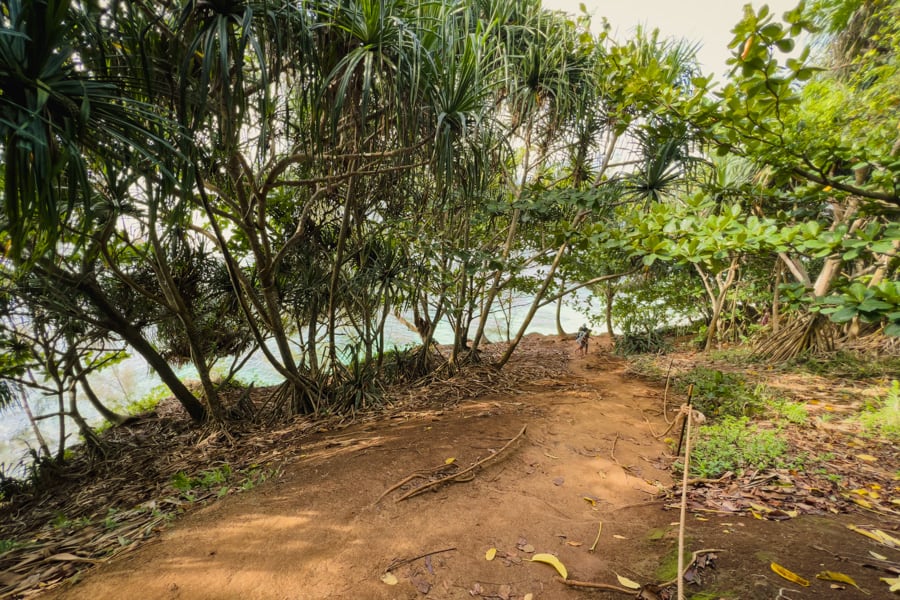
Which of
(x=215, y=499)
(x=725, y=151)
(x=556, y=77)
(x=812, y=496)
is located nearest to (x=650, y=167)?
(x=556, y=77)

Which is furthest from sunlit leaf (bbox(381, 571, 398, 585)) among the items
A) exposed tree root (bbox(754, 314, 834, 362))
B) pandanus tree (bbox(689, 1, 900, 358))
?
exposed tree root (bbox(754, 314, 834, 362))

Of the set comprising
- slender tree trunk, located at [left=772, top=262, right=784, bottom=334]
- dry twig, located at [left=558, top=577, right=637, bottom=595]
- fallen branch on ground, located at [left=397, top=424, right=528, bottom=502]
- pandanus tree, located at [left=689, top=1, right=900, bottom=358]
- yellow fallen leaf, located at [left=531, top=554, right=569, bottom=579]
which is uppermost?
pandanus tree, located at [left=689, top=1, right=900, bottom=358]

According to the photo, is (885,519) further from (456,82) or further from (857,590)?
(456,82)

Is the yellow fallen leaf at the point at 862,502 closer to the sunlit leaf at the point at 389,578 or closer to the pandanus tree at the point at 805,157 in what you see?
the pandanus tree at the point at 805,157

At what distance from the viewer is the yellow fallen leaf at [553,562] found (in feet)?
4.84

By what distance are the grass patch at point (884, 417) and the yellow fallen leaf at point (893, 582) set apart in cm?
187

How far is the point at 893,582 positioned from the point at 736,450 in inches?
52.4

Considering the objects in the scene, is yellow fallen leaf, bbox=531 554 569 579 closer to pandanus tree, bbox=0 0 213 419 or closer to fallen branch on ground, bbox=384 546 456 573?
fallen branch on ground, bbox=384 546 456 573

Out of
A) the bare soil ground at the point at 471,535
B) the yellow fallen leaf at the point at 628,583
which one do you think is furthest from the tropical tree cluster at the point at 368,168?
the yellow fallen leaf at the point at 628,583

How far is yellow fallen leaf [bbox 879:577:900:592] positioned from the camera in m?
1.10

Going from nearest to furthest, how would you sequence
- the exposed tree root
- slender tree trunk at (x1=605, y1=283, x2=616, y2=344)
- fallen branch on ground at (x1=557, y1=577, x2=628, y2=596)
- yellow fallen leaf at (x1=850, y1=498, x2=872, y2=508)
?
1. fallen branch on ground at (x1=557, y1=577, x2=628, y2=596)
2. yellow fallen leaf at (x1=850, y1=498, x2=872, y2=508)
3. the exposed tree root
4. slender tree trunk at (x1=605, y1=283, x2=616, y2=344)

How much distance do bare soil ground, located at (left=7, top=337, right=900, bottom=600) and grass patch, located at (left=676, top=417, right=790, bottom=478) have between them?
24cm

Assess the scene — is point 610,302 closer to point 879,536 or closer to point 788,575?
point 879,536

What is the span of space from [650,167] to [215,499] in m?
4.88
